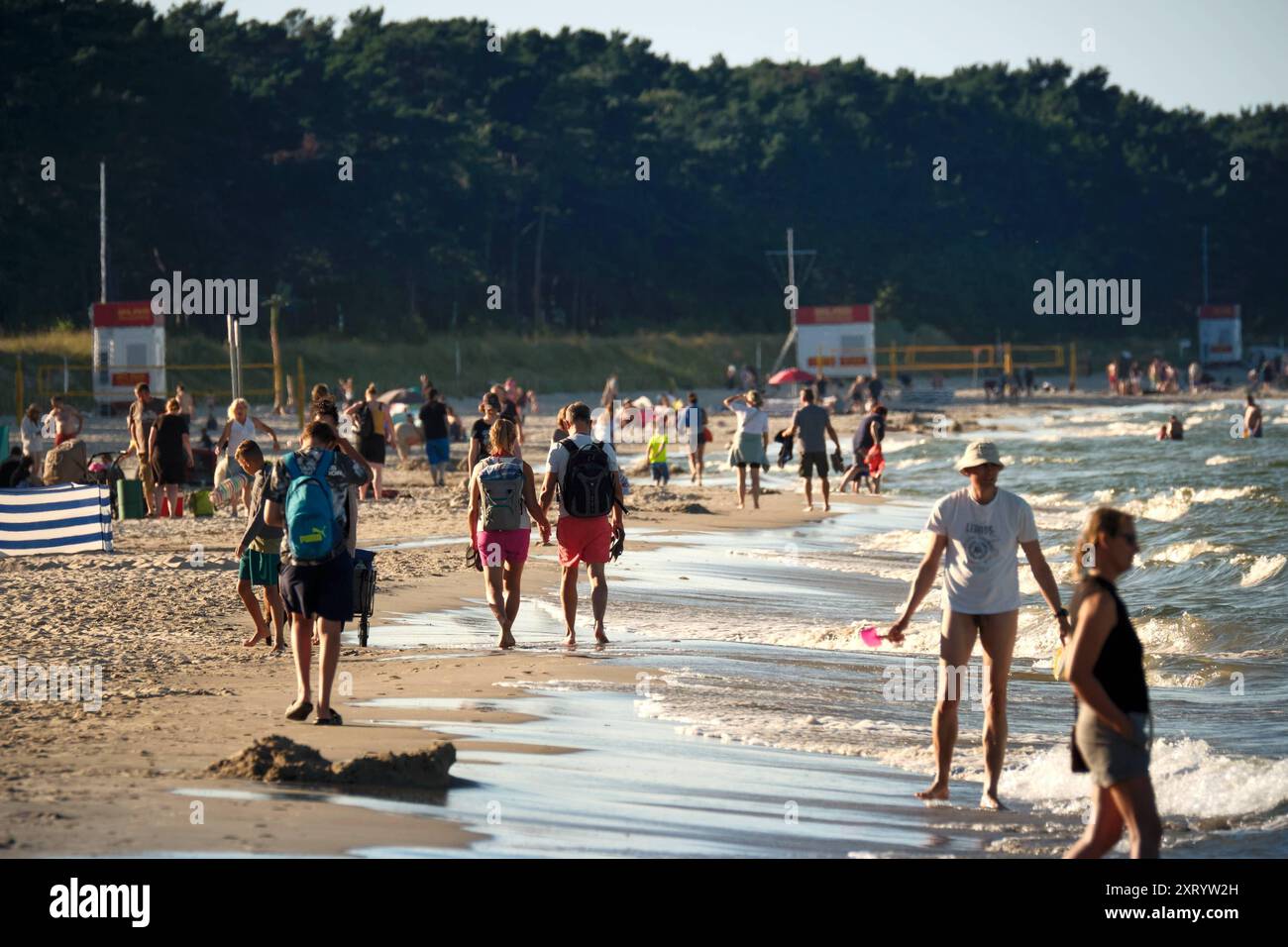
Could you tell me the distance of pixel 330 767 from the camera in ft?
23.9

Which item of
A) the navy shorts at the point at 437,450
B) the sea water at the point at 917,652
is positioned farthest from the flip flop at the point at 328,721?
the navy shorts at the point at 437,450

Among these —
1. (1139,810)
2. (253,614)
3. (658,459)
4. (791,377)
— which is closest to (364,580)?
(253,614)

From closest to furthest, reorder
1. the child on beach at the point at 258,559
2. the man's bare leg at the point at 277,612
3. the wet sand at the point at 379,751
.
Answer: the wet sand at the point at 379,751, the child on beach at the point at 258,559, the man's bare leg at the point at 277,612

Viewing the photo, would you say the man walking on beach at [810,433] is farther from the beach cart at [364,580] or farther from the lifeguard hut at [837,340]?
the lifeguard hut at [837,340]

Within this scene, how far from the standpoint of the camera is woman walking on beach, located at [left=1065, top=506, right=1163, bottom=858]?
5.54 meters

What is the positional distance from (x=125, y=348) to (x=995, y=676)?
3638 centimetres

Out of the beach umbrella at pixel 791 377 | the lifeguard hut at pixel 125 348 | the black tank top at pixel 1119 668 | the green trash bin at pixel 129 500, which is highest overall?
the lifeguard hut at pixel 125 348

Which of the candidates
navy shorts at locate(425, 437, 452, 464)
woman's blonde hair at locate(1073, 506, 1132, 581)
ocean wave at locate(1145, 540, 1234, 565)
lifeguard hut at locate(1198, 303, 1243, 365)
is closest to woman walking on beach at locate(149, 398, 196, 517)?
navy shorts at locate(425, 437, 452, 464)

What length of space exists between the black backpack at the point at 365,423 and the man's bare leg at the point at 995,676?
1432 centimetres

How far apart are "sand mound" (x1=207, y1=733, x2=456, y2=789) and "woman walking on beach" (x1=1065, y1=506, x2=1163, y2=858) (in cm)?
289

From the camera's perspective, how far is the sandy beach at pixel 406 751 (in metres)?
6.50

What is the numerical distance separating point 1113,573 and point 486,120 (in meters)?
66.7

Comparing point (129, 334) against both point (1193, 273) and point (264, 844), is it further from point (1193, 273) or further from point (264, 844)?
point (1193, 273)
